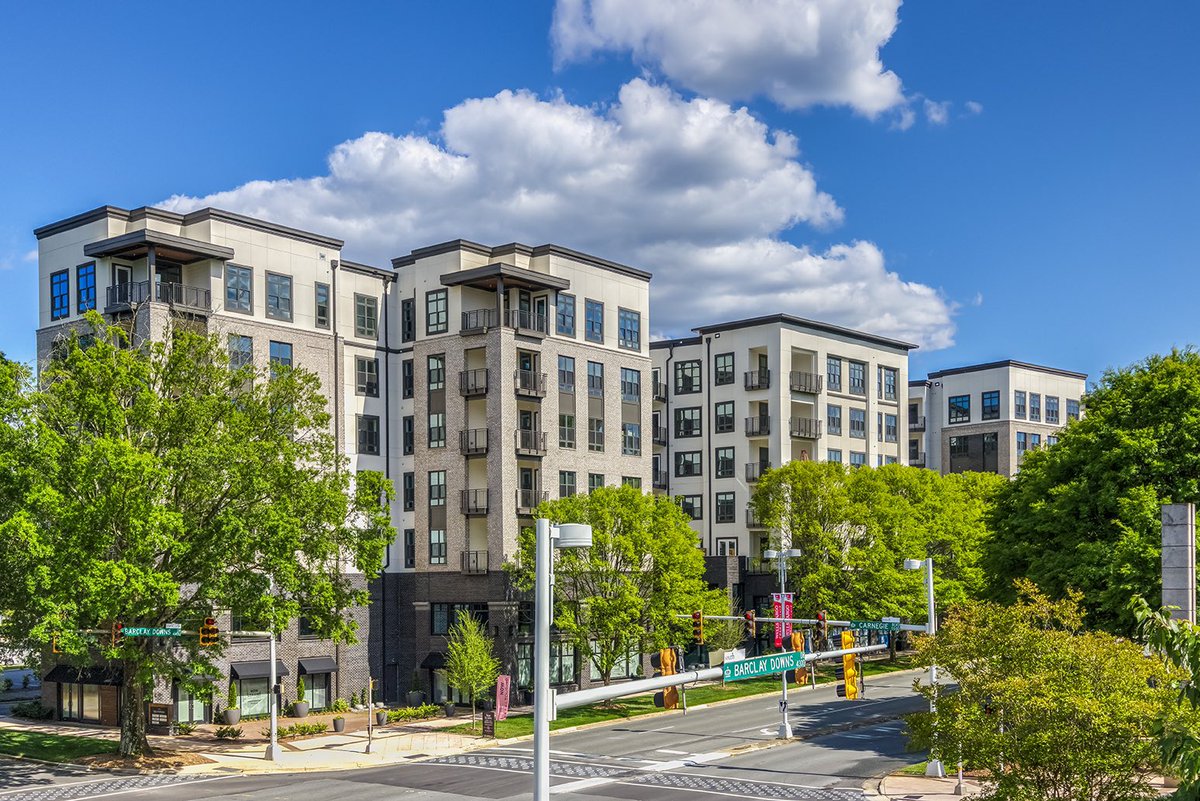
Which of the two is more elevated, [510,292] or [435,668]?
[510,292]

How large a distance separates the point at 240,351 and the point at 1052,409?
81.2m

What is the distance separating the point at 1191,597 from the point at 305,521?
3194cm

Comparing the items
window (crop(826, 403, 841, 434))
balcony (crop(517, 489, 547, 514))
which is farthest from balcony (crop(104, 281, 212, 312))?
window (crop(826, 403, 841, 434))

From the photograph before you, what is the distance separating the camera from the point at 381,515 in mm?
52125

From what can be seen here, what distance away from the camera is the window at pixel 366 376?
6988cm

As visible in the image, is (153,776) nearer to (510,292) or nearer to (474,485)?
(474,485)

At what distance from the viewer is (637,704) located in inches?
2677

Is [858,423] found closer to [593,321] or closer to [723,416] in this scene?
[723,416]

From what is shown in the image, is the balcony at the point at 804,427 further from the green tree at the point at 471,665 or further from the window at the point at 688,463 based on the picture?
the green tree at the point at 471,665

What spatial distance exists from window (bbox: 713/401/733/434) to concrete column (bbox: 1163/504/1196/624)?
177ft

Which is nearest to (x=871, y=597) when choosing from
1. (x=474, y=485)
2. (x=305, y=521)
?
(x=474, y=485)

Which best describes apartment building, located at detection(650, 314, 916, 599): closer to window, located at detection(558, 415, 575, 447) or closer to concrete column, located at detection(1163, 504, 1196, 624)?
window, located at detection(558, 415, 575, 447)

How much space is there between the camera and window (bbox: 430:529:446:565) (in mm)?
69750

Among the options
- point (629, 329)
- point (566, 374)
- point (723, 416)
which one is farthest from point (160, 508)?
point (723, 416)
